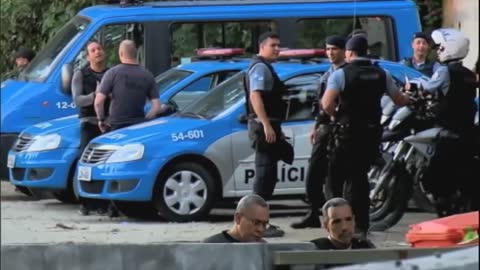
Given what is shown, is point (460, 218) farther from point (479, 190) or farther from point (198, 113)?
point (198, 113)

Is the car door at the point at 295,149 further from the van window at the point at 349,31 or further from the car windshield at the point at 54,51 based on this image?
the car windshield at the point at 54,51

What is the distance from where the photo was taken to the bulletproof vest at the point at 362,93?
10016 mm

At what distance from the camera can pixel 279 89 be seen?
11.2 meters

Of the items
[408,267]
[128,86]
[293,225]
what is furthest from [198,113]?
[408,267]

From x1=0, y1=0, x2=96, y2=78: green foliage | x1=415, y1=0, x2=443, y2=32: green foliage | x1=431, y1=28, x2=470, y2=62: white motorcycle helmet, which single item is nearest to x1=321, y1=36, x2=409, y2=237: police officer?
x1=431, y1=28, x2=470, y2=62: white motorcycle helmet

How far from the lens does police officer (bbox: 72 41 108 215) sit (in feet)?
42.8

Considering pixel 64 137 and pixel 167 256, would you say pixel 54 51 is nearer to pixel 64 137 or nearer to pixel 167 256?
pixel 64 137

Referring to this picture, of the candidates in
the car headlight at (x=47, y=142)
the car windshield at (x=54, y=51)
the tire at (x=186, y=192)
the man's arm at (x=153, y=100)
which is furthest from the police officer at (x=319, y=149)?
the car windshield at (x=54, y=51)

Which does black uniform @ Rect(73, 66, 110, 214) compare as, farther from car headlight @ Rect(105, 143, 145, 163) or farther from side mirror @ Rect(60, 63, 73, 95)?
car headlight @ Rect(105, 143, 145, 163)

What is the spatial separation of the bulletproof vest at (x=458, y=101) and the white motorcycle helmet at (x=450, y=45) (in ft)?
0.24

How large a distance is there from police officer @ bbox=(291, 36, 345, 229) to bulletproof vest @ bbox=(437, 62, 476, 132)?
0.91 meters

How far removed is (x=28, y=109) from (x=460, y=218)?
8.15 meters

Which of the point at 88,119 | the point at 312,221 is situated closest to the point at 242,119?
the point at 312,221

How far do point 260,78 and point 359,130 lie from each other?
122 cm
